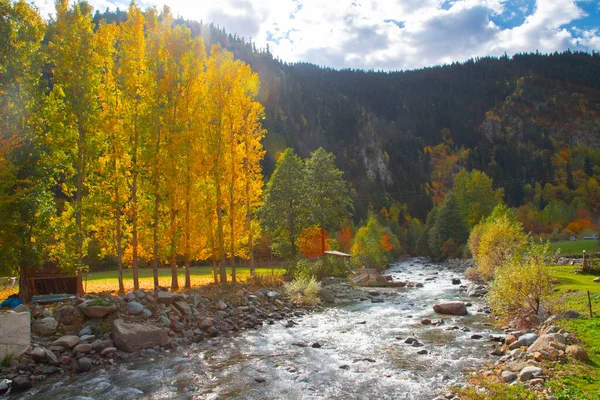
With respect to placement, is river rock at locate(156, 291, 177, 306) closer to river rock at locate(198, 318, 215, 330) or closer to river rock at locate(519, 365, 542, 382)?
river rock at locate(198, 318, 215, 330)

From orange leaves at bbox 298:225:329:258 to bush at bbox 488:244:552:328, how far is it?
71.3 ft

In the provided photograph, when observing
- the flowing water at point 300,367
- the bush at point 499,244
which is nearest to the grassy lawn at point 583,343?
the flowing water at point 300,367

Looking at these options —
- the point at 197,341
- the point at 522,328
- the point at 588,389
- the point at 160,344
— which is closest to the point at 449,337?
the point at 522,328

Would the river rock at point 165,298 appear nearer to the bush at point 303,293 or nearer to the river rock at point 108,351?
the river rock at point 108,351

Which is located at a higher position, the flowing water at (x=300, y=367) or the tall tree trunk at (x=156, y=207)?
the tall tree trunk at (x=156, y=207)

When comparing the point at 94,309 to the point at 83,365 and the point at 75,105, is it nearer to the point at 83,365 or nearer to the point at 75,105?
the point at 83,365

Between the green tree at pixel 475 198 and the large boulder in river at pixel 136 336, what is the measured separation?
2482 inches

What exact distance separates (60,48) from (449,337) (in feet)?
66.9

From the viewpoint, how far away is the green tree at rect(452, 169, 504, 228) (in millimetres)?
69050

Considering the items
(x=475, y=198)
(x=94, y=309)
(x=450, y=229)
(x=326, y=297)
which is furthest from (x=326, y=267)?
(x=475, y=198)

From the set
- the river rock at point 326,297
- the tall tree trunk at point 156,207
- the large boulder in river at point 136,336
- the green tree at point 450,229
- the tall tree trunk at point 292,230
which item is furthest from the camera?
the green tree at point 450,229

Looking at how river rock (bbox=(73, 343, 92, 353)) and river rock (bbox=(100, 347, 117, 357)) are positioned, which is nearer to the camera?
river rock (bbox=(73, 343, 92, 353))

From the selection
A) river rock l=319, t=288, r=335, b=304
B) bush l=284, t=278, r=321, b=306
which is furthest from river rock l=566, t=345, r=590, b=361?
river rock l=319, t=288, r=335, b=304

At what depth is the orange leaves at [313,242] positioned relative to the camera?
120 ft
